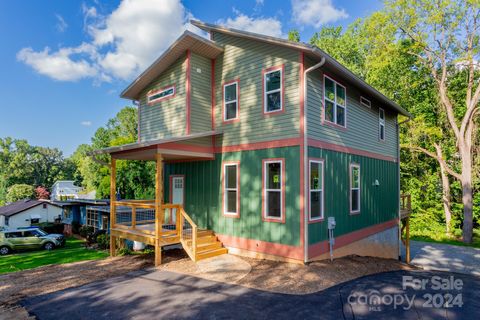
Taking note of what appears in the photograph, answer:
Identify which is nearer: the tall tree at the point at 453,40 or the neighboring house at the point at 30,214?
the tall tree at the point at 453,40

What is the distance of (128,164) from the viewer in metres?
27.3

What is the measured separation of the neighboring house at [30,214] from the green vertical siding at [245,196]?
2097 centimetres

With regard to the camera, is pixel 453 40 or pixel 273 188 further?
pixel 453 40

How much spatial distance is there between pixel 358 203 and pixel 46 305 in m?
10.2

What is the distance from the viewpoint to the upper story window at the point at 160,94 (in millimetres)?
10852

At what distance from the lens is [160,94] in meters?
11.4

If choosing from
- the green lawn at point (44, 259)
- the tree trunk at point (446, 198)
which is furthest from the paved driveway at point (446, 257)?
the green lawn at point (44, 259)

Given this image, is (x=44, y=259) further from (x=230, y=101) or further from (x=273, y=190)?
(x=273, y=190)

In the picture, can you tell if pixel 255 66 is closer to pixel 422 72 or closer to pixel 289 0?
pixel 289 0

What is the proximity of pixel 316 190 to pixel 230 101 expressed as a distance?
4.37 m

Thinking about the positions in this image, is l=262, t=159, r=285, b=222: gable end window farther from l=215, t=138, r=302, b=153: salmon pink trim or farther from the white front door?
the white front door

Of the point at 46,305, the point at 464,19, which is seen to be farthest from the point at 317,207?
the point at 464,19

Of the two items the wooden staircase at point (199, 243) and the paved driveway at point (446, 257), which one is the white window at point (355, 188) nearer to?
the wooden staircase at point (199, 243)

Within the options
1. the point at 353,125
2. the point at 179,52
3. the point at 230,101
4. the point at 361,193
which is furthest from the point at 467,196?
the point at 179,52
